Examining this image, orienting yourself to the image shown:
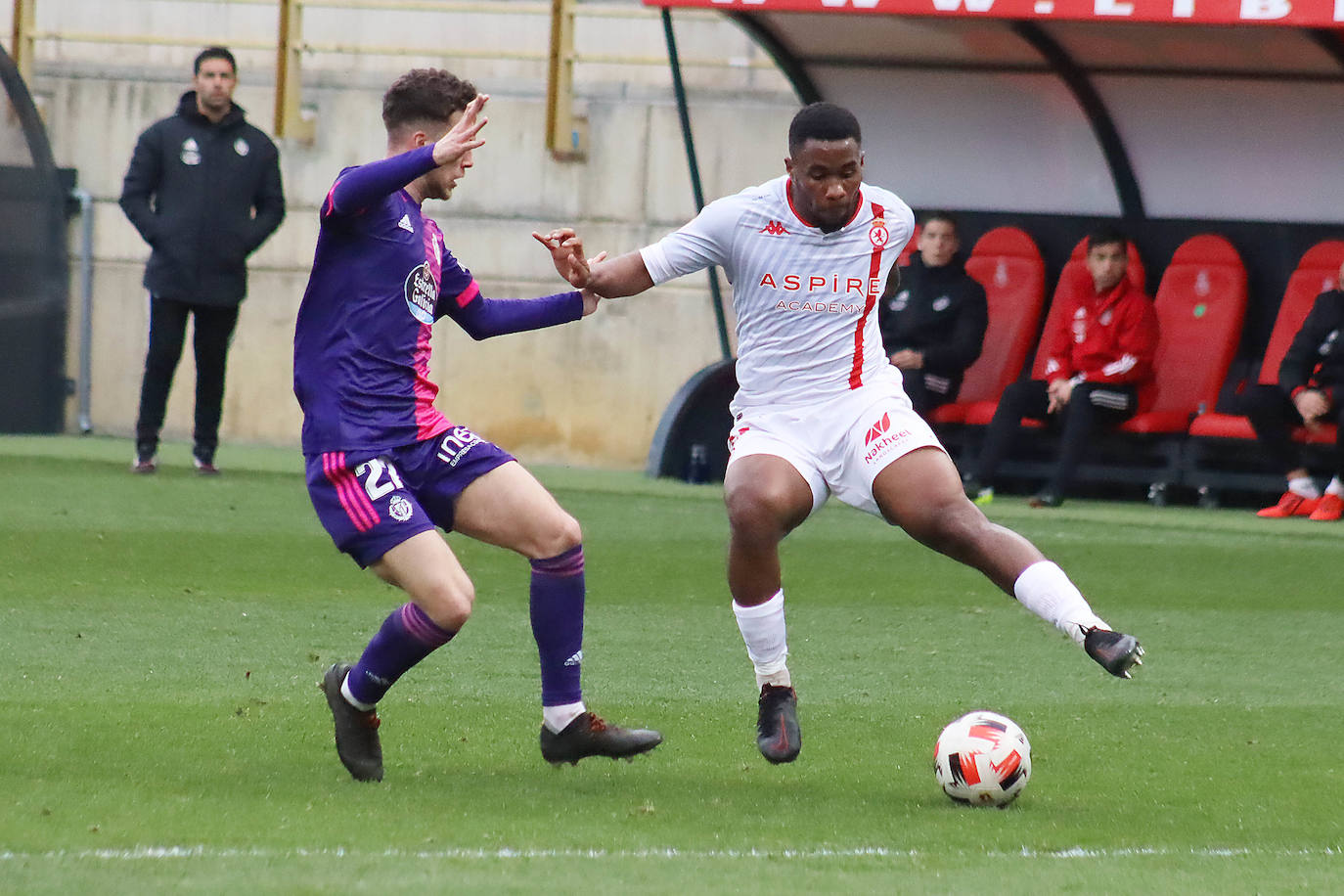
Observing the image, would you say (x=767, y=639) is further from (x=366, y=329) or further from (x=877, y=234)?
(x=366, y=329)

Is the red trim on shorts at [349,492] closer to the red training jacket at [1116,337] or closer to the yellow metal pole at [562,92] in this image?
the red training jacket at [1116,337]

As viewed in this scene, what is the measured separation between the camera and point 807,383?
5.47 meters

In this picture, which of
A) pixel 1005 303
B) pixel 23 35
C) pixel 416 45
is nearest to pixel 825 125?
pixel 1005 303

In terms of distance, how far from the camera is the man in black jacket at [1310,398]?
10.8 meters

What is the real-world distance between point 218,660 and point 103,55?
10.1 m

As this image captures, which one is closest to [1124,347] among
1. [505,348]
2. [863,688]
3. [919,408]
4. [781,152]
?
[919,408]

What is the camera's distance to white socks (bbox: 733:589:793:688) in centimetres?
523

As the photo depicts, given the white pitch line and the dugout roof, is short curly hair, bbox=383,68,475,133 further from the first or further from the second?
the dugout roof

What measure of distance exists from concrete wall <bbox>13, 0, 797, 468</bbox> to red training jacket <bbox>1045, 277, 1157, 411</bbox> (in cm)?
315

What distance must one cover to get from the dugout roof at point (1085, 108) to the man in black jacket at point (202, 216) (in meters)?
2.78

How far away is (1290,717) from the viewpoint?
591 cm

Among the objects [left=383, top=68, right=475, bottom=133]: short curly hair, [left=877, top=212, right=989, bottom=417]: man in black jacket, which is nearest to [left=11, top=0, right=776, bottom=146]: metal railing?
[left=877, top=212, right=989, bottom=417]: man in black jacket

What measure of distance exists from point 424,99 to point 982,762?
6.82 ft

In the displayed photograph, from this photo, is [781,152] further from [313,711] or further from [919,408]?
[313,711]
